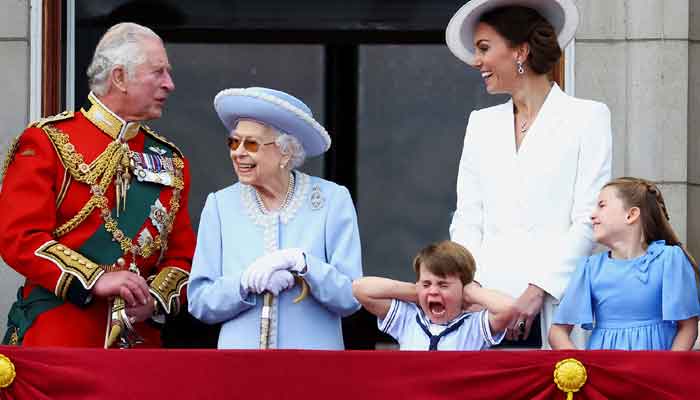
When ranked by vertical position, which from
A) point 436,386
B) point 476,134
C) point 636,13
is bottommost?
point 436,386

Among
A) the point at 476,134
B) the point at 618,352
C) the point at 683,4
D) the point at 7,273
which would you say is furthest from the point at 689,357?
the point at 7,273

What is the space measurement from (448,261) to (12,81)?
8.49 ft

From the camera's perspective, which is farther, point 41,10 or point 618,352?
point 41,10

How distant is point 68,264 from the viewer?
5.52m

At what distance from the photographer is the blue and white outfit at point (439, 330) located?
17.3ft

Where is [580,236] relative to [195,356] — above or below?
above

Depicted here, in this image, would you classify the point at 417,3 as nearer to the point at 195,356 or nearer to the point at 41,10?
the point at 41,10

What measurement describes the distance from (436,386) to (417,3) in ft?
9.86

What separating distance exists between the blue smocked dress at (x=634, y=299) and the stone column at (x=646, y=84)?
1779mm

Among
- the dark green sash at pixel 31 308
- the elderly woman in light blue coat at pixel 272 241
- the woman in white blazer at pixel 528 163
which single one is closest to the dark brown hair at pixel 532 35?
the woman in white blazer at pixel 528 163

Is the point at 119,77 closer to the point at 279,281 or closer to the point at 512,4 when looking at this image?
the point at 279,281

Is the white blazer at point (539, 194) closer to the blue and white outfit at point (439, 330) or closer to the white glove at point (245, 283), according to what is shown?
the blue and white outfit at point (439, 330)

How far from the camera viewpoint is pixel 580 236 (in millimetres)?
5418

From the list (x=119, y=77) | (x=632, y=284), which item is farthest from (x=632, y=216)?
(x=119, y=77)
